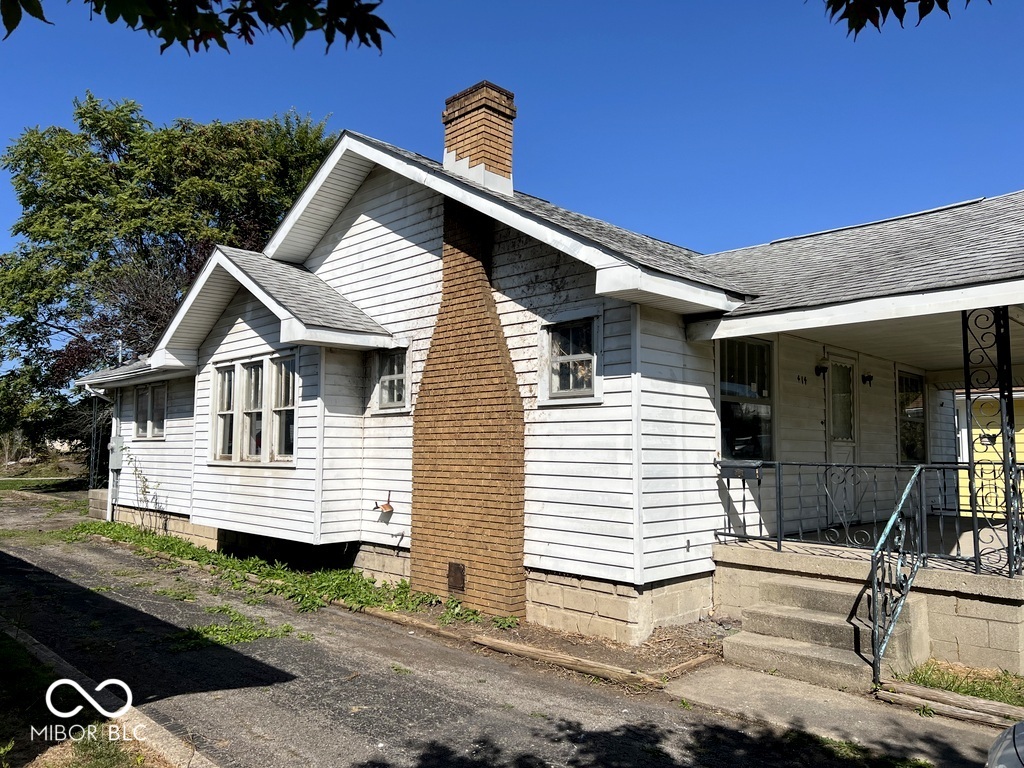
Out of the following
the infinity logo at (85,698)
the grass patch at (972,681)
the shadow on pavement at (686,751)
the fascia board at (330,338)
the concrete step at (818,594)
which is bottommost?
the shadow on pavement at (686,751)


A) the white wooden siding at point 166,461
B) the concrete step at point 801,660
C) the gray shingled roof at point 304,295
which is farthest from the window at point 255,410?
the concrete step at point 801,660

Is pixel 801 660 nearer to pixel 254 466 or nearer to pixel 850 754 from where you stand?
pixel 850 754

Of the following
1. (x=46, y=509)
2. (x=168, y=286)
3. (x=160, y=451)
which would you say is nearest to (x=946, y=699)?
(x=160, y=451)

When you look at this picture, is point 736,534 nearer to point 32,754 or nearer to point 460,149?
point 460,149

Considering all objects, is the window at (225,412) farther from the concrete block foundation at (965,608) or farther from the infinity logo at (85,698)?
the concrete block foundation at (965,608)

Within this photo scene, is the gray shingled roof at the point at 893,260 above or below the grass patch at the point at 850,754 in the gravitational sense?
above

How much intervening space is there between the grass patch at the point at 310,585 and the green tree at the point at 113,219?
54.6ft

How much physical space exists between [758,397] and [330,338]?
5679 mm

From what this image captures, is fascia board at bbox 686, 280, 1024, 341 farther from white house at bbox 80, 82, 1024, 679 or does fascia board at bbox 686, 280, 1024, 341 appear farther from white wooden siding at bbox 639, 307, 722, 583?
white wooden siding at bbox 639, 307, 722, 583

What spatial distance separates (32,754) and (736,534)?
274 inches

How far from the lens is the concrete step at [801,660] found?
6.51 m

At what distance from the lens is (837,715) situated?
598 centimetres

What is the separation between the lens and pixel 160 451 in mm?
16281

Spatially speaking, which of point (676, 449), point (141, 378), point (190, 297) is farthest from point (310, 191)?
point (141, 378)
